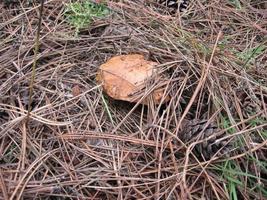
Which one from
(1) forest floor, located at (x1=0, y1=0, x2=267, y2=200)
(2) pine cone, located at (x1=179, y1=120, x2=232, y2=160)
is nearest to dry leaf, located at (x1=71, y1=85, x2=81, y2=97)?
(1) forest floor, located at (x1=0, y1=0, x2=267, y2=200)

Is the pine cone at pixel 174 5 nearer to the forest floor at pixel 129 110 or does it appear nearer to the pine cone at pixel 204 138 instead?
the forest floor at pixel 129 110

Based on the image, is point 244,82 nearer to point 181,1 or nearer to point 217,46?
point 217,46

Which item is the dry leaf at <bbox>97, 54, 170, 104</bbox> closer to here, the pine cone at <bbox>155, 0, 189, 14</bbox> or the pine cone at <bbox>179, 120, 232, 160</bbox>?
the pine cone at <bbox>179, 120, 232, 160</bbox>

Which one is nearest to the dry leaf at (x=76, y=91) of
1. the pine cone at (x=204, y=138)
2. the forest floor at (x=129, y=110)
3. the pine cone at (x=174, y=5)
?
the forest floor at (x=129, y=110)

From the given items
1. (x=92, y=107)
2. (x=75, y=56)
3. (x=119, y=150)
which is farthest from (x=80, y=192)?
(x=75, y=56)

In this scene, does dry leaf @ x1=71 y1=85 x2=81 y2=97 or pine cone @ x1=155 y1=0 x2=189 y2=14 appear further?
pine cone @ x1=155 y1=0 x2=189 y2=14

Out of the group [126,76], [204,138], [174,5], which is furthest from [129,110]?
[174,5]

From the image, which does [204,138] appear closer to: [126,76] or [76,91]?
[126,76]
